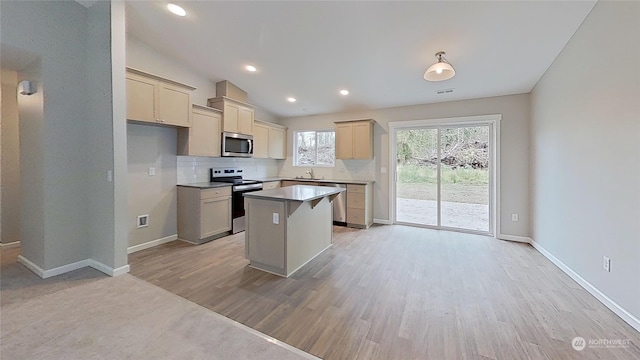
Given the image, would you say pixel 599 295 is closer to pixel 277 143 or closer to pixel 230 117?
pixel 230 117

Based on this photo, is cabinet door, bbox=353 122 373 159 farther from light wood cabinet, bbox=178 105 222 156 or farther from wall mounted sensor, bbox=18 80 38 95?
wall mounted sensor, bbox=18 80 38 95

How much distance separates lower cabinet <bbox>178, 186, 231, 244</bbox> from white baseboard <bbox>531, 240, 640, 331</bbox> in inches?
182

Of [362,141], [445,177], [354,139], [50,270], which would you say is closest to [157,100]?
[50,270]

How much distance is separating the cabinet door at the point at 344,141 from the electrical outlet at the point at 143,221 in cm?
355

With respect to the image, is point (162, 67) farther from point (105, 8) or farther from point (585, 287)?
point (585, 287)

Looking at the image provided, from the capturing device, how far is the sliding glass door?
15.0ft

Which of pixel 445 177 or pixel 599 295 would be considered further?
pixel 445 177

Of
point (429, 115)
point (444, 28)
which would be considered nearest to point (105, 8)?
point (444, 28)

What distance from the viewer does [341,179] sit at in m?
5.68

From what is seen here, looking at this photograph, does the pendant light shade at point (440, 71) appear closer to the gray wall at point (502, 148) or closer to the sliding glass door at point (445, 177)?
the gray wall at point (502, 148)

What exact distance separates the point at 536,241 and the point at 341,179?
3502 mm

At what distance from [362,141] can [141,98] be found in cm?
372

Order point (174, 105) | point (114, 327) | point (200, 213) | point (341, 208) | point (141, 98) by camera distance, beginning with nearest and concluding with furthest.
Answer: point (114, 327)
point (141, 98)
point (174, 105)
point (200, 213)
point (341, 208)

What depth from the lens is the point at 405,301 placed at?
233cm
